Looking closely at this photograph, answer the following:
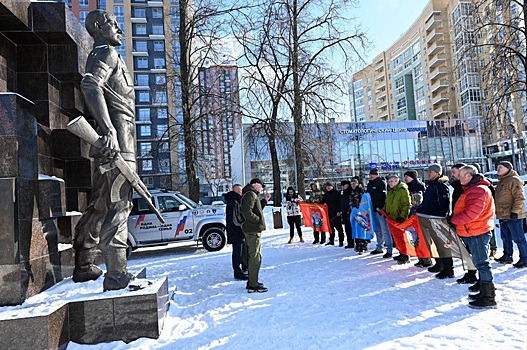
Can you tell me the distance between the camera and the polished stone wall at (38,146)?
14.1 feet

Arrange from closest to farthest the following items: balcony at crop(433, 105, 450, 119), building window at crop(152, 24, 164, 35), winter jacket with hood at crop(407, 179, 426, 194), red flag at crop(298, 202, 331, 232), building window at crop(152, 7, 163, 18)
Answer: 1. winter jacket with hood at crop(407, 179, 426, 194)
2. red flag at crop(298, 202, 331, 232)
3. building window at crop(152, 7, 163, 18)
4. building window at crop(152, 24, 164, 35)
5. balcony at crop(433, 105, 450, 119)

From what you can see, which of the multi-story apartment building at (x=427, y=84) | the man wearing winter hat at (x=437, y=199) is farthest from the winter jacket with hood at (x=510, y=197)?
the multi-story apartment building at (x=427, y=84)

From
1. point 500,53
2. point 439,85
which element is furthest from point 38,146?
point 439,85

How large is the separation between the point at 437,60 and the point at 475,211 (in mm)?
79165

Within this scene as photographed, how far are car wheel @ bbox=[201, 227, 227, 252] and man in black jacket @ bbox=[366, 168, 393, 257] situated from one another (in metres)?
4.39

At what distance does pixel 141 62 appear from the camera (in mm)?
61188

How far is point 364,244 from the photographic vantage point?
30.8ft

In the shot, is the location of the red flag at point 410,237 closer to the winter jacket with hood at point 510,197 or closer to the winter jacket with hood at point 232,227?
the winter jacket with hood at point 510,197

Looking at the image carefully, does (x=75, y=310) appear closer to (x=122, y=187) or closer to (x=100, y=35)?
(x=122, y=187)

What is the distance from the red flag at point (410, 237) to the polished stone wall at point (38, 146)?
5.76m

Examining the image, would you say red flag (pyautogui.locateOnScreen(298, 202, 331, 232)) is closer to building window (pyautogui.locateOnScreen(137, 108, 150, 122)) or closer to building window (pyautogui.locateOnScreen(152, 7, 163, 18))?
building window (pyautogui.locateOnScreen(137, 108, 150, 122))

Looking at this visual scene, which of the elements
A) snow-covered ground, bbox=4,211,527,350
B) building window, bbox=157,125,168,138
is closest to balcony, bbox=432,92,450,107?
building window, bbox=157,125,168,138

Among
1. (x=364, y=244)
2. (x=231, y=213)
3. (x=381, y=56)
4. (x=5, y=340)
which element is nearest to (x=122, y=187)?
(x=5, y=340)

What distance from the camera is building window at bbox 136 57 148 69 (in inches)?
2399
